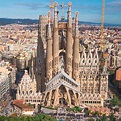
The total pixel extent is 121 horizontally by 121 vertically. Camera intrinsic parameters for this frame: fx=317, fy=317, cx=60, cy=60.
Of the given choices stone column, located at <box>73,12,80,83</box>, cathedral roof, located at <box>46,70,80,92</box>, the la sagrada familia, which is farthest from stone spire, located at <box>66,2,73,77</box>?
cathedral roof, located at <box>46,70,80,92</box>

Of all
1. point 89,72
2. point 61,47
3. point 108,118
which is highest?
point 61,47

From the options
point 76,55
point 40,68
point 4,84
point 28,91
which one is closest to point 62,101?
point 28,91

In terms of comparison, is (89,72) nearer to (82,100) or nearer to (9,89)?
(82,100)

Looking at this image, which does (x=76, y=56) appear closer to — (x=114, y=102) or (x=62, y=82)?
(x=62, y=82)

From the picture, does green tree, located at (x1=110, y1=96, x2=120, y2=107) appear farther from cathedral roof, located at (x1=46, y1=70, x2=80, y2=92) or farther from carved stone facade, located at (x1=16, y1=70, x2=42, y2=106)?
carved stone facade, located at (x1=16, y1=70, x2=42, y2=106)

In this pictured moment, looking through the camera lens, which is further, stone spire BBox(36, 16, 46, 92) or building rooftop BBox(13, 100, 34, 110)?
stone spire BBox(36, 16, 46, 92)

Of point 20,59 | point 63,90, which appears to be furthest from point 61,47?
point 20,59

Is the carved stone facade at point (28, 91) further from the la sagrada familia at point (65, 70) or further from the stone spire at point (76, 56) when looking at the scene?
the stone spire at point (76, 56)
